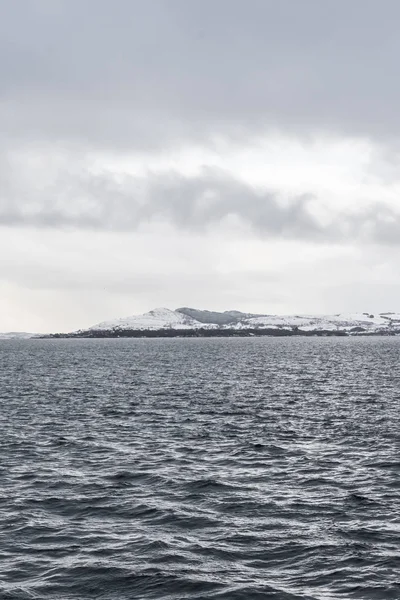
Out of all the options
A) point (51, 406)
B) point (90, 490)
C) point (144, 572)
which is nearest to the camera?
point (144, 572)

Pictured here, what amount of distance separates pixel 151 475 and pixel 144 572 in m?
13.8

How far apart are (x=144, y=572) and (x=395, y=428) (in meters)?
34.9

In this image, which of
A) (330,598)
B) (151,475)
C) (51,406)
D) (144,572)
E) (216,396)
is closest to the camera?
(330,598)

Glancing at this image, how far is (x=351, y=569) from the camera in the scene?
22484 mm

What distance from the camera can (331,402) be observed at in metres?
73.7

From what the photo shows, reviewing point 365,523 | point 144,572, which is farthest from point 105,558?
point 365,523

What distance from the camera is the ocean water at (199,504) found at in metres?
21.6

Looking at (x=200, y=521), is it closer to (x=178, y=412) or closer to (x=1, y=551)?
(x=1, y=551)

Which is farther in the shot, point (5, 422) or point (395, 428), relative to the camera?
point (5, 422)

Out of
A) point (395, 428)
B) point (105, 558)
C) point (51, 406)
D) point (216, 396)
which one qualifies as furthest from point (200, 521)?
point (216, 396)

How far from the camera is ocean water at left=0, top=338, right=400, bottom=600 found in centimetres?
2158

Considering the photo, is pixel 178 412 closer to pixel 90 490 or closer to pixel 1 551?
pixel 90 490

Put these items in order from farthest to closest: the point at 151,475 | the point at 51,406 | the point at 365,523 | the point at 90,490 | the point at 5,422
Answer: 1. the point at 51,406
2. the point at 5,422
3. the point at 151,475
4. the point at 90,490
5. the point at 365,523

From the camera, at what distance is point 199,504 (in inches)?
1193
